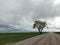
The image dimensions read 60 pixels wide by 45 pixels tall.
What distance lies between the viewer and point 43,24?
432ft

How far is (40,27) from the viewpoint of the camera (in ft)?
425

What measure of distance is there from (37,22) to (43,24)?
5628 millimetres

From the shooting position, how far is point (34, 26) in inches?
5007

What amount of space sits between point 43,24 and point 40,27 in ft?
13.1

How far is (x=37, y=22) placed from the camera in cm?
12938

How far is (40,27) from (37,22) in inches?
181

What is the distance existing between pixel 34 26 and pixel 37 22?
14.7ft

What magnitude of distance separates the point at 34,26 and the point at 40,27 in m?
5.45
